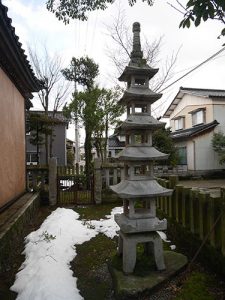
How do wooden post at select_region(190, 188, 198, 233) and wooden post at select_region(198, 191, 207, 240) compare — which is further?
wooden post at select_region(190, 188, 198, 233)

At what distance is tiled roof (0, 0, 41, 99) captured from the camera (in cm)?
440

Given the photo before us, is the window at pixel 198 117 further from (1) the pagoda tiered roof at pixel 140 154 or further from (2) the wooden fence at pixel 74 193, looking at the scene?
(1) the pagoda tiered roof at pixel 140 154

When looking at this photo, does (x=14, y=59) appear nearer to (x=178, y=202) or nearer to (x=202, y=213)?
(x=178, y=202)

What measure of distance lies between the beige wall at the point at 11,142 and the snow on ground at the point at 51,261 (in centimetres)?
127

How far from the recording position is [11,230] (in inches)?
199

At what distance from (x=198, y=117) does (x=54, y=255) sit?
24.8 metres

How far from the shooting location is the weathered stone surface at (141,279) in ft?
12.0

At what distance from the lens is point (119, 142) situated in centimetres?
3384

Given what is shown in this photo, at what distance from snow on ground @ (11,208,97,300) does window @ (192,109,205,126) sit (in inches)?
863

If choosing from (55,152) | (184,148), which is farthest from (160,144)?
(55,152)

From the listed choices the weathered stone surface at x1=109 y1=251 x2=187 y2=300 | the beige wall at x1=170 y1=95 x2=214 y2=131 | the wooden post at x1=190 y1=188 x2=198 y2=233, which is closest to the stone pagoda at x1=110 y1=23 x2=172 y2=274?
the weathered stone surface at x1=109 y1=251 x2=187 y2=300

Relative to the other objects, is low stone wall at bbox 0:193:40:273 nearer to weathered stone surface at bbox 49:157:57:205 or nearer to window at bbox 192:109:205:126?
weathered stone surface at bbox 49:157:57:205

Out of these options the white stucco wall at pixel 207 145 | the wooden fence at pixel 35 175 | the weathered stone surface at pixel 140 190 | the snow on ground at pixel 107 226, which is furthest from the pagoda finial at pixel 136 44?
the white stucco wall at pixel 207 145

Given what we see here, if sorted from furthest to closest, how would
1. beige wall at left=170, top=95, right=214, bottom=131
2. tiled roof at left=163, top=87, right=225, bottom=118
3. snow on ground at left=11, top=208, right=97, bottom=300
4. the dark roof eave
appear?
tiled roof at left=163, top=87, right=225, bottom=118
beige wall at left=170, top=95, right=214, bottom=131
the dark roof eave
snow on ground at left=11, top=208, right=97, bottom=300
